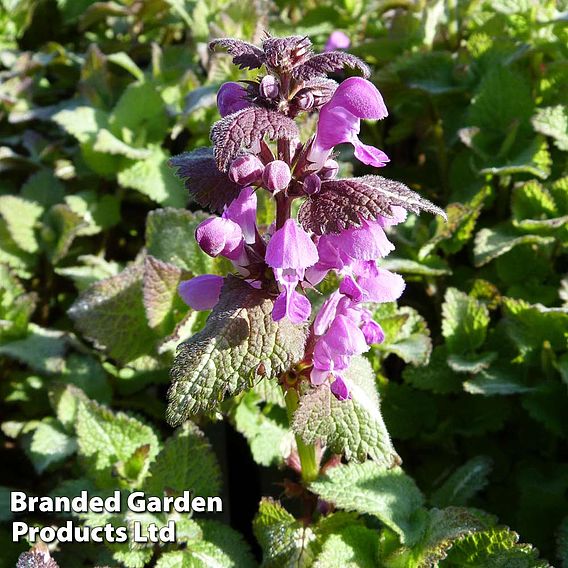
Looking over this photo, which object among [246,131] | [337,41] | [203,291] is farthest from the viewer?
[337,41]

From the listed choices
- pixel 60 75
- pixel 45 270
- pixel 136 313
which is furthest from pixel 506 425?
pixel 60 75

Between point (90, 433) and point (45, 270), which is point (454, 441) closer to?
point (90, 433)

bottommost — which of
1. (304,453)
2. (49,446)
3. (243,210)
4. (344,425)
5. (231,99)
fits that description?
(49,446)

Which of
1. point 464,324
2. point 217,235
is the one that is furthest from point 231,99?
point 464,324

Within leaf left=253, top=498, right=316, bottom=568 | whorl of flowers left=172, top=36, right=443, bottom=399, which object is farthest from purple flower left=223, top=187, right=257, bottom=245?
leaf left=253, top=498, right=316, bottom=568

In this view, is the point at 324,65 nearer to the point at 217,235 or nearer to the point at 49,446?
the point at 217,235

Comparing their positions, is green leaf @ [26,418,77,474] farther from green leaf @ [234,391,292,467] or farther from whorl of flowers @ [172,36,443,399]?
whorl of flowers @ [172,36,443,399]

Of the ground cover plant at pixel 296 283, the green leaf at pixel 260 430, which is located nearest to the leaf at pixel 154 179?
the ground cover plant at pixel 296 283

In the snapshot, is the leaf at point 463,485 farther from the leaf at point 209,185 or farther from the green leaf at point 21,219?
the green leaf at point 21,219
